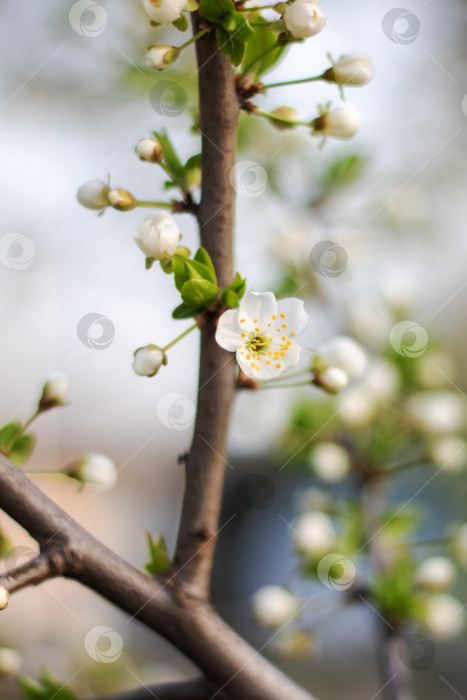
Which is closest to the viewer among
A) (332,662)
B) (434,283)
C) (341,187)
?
(341,187)

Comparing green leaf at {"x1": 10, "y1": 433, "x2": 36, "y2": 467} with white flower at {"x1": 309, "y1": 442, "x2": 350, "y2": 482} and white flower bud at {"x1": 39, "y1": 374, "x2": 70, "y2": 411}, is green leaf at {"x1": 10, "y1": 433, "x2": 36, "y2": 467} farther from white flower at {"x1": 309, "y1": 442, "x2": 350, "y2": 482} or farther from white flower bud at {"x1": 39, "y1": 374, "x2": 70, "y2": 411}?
white flower at {"x1": 309, "y1": 442, "x2": 350, "y2": 482}

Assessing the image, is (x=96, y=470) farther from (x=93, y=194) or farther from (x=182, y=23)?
(x=182, y=23)

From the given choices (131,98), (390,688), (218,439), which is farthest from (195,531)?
(131,98)

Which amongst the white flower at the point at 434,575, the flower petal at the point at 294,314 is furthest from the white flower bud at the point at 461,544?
the flower petal at the point at 294,314

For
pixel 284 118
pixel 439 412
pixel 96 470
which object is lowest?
pixel 439 412

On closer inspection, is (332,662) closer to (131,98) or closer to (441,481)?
(441,481)

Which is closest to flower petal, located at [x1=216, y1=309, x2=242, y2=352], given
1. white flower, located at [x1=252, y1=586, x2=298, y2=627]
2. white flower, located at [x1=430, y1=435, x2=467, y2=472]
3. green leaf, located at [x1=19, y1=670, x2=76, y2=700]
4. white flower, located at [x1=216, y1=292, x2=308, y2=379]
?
white flower, located at [x1=216, y1=292, x2=308, y2=379]

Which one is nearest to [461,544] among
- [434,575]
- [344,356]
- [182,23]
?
[434,575]
